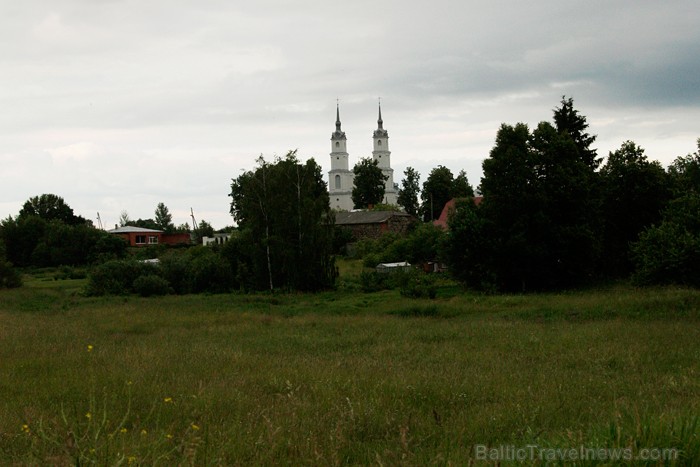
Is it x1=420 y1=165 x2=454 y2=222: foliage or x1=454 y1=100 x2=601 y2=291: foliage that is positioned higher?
x1=420 y1=165 x2=454 y2=222: foliage

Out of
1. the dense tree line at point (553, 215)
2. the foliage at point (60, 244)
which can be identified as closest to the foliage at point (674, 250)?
the dense tree line at point (553, 215)

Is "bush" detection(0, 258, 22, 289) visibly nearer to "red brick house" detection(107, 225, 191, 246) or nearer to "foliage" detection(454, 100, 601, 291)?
"foliage" detection(454, 100, 601, 291)

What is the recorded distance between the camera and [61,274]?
2510 inches

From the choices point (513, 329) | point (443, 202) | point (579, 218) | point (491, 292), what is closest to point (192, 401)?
point (513, 329)

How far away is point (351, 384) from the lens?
39.4 feet

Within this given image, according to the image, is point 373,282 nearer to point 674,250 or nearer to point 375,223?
point 674,250

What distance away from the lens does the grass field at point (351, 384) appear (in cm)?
718

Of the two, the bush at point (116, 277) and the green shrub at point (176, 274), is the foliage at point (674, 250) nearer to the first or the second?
the green shrub at point (176, 274)

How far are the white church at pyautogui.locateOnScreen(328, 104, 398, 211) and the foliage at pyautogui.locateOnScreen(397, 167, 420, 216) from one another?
12.5 m

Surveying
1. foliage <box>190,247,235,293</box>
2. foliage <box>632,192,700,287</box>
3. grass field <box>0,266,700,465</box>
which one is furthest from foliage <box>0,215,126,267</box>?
foliage <box>632,192,700,287</box>

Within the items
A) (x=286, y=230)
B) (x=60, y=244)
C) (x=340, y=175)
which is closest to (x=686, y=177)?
(x=286, y=230)

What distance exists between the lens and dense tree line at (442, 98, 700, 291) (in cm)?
3666

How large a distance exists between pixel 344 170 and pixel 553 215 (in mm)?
122216

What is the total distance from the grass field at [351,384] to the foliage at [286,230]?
1543 cm
